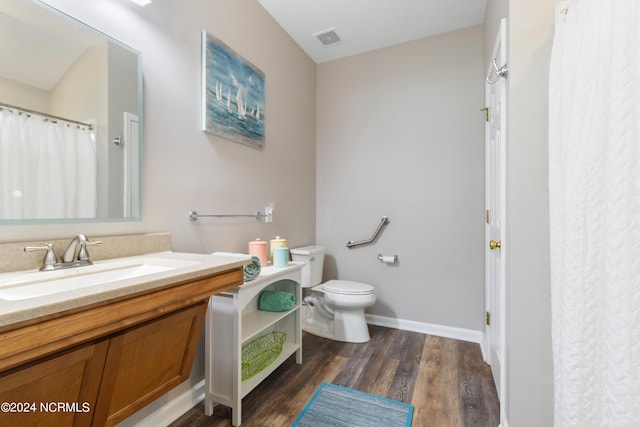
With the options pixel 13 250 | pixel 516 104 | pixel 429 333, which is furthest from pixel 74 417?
pixel 429 333

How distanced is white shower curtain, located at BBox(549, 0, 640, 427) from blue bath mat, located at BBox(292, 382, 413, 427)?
0.77m

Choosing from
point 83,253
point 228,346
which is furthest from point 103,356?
point 228,346

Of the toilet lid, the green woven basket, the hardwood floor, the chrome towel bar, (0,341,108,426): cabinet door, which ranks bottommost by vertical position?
the hardwood floor

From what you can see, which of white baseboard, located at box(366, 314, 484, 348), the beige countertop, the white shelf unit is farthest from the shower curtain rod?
white baseboard, located at box(366, 314, 484, 348)

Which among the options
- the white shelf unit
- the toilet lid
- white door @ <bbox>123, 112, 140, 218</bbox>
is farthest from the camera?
the toilet lid

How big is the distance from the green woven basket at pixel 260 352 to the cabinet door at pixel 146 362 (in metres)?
0.45

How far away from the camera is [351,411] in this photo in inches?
60.2

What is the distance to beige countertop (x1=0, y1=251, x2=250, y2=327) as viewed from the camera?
2.00ft

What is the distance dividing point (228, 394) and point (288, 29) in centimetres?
269

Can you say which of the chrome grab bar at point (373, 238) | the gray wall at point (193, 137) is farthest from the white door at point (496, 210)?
the gray wall at point (193, 137)

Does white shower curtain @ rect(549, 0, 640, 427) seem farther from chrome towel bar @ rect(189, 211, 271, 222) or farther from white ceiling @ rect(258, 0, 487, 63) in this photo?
chrome towel bar @ rect(189, 211, 271, 222)

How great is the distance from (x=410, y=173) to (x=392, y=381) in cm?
167

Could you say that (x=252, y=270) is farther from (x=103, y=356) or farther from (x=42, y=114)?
(x=42, y=114)

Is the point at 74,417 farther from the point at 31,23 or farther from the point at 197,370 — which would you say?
the point at 31,23
